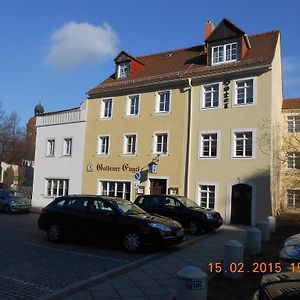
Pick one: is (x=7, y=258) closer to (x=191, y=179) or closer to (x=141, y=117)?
(x=191, y=179)

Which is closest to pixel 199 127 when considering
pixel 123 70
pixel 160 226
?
pixel 123 70

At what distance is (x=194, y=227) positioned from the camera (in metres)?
17.3

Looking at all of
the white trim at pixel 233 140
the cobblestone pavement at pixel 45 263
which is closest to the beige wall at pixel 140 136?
the white trim at pixel 233 140

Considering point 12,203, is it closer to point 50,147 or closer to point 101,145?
point 50,147

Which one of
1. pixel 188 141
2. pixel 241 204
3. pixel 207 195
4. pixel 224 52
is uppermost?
pixel 224 52

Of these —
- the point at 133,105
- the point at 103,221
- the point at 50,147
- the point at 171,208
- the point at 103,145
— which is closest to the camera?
the point at 103,221

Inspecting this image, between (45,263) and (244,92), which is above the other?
(244,92)

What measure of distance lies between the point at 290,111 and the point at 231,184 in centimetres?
1011

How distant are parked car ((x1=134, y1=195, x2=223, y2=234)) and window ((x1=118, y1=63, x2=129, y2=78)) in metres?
14.3

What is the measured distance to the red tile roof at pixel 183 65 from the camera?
79.0 feet

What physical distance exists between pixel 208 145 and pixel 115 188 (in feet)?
25.1

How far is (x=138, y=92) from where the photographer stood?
28.0m

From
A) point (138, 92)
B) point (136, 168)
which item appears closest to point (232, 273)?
point (136, 168)

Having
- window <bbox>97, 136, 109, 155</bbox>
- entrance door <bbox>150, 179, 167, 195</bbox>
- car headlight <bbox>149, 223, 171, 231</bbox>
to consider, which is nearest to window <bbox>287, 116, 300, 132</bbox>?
entrance door <bbox>150, 179, 167, 195</bbox>
